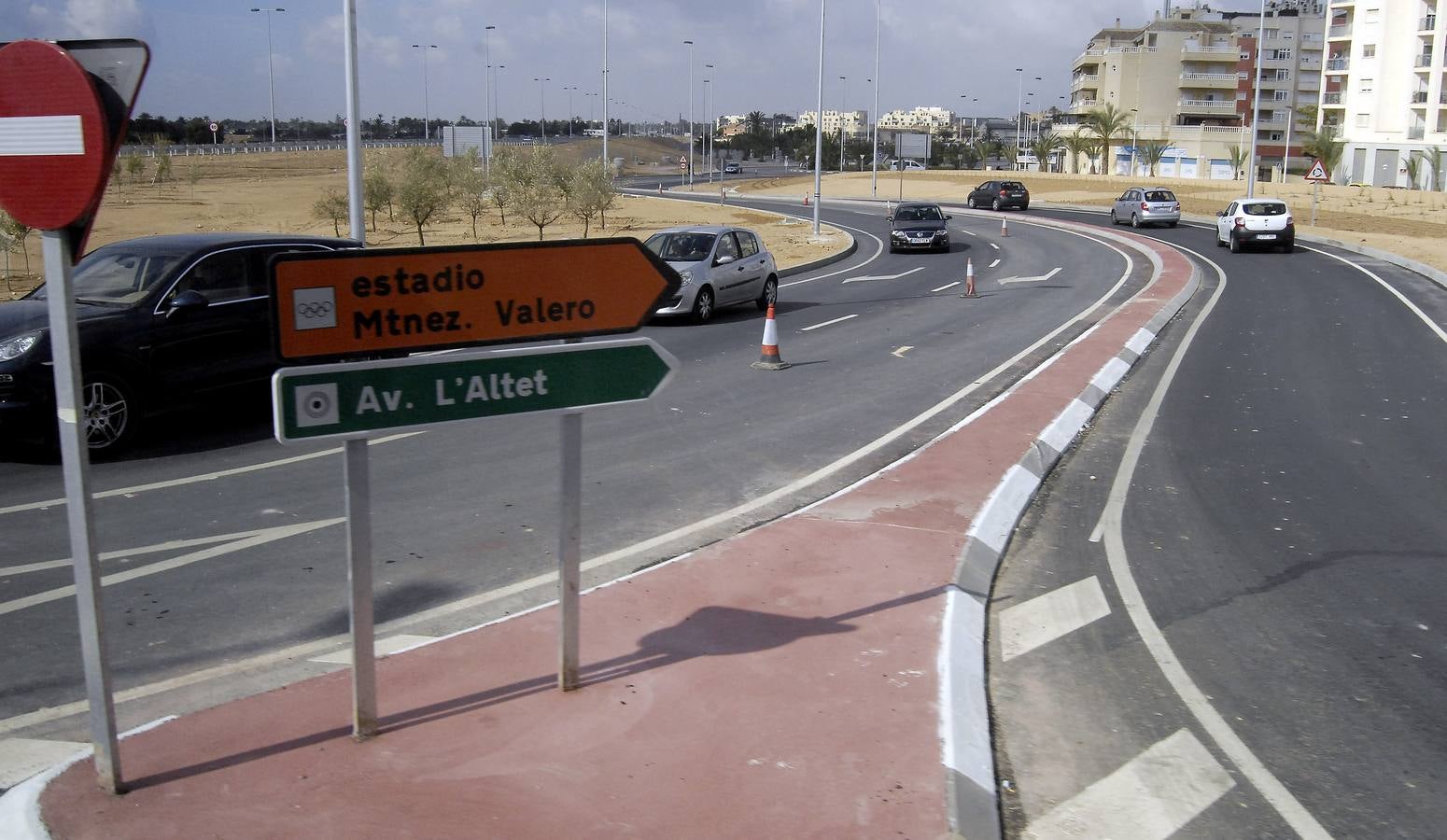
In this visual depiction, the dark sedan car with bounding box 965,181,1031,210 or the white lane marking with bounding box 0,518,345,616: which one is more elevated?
the dark sedan car with bounding box 965,181,1031,210

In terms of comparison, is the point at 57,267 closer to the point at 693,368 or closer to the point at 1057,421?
the point at 1057,421

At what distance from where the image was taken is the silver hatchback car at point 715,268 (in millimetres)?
20219

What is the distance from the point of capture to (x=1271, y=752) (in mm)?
5383

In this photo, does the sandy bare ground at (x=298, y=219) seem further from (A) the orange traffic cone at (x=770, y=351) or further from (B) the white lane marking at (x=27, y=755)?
(B) the white lane marking at (x=27, y=755)

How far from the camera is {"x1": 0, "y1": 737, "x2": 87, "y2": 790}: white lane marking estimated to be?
4793mm

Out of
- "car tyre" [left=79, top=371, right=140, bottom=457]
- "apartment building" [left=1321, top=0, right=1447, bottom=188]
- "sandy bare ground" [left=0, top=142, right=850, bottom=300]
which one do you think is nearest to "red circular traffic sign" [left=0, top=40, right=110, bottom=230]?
"car tyre" [left=79, top=371, right=140, bottom=457]

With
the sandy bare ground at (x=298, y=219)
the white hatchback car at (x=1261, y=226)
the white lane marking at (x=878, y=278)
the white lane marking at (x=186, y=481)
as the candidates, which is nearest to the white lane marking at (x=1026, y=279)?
the white lane marking at (x=878, y=278)

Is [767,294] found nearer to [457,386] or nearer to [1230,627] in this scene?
[1230,627]

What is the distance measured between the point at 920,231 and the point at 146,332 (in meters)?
28.7

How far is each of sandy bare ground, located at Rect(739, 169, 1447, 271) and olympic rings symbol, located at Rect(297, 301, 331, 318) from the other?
32.7 m

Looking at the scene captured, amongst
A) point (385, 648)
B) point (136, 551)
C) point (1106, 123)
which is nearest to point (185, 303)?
point (136, 551)

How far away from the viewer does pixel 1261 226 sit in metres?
35.0

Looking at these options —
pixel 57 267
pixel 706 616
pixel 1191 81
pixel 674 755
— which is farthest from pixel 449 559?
pixel 1191 81

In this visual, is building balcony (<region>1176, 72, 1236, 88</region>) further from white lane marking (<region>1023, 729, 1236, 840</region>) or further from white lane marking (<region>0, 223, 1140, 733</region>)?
white lane marking (<region>1023, 729, 1236, 840</region>)
